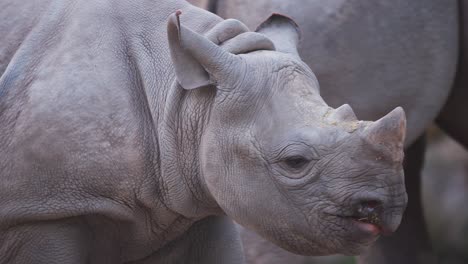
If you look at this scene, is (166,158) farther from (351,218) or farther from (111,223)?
(351,218)

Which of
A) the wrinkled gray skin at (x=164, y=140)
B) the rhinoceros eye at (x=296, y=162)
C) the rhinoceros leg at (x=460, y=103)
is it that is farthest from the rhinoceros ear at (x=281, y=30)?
the rhinoceros leg at (x=460, y=103)

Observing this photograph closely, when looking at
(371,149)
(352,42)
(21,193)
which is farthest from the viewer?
(352,42)

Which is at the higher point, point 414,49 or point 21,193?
point 21,193

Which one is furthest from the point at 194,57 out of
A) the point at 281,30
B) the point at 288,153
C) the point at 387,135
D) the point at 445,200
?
the point at 445,200

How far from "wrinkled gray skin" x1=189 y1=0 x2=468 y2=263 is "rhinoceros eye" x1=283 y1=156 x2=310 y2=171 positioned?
6.06 ft

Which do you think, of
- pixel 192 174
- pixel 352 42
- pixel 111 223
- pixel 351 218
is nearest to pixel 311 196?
pixel 351 218

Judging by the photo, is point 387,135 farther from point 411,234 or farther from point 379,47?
point 411,234

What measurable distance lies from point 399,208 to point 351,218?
0.55 feet

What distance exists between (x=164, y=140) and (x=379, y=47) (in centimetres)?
193

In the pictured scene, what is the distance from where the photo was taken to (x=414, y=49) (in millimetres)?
6375

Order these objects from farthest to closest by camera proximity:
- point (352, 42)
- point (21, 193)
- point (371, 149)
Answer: point (352, 42) → point (21, 193) → point (371, 149)

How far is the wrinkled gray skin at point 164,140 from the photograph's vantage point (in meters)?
4.32

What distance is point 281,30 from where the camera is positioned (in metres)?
5.04

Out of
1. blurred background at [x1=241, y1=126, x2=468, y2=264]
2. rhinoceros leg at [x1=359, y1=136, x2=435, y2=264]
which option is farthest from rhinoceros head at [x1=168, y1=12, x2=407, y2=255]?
blurred background at [x1=241, y1=126, x2=468, y2=264]
